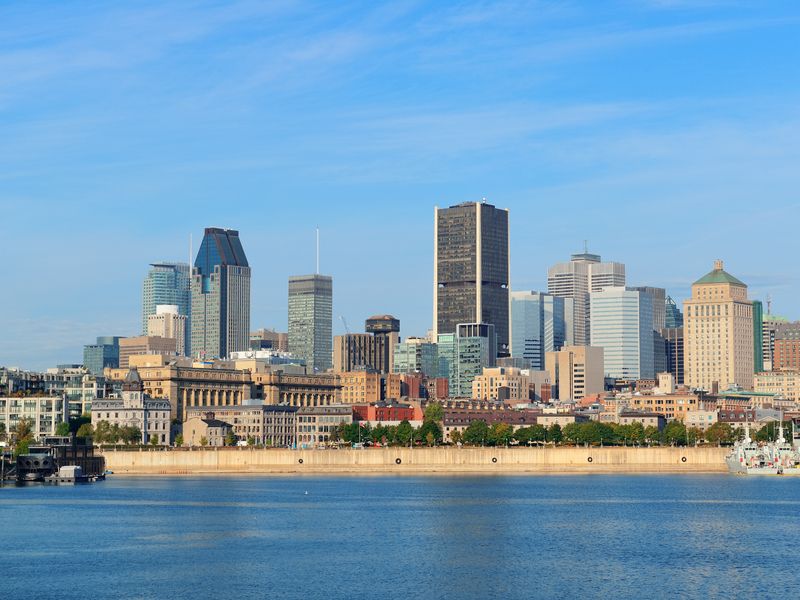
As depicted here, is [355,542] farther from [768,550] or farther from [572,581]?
[768,550]

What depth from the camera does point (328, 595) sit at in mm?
87875

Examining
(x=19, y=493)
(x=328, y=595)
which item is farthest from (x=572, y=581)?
(x=19, y=493)

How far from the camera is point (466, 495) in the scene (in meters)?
175

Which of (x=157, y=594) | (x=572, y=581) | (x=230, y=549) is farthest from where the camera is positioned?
(x=230, y=549)

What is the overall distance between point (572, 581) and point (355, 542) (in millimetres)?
27235

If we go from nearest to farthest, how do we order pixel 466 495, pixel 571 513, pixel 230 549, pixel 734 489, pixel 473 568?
1. pixel 473 568
2. pixel 230 549
3. pixel 571 513
4. pixel 466 495
5. pixel 734 489

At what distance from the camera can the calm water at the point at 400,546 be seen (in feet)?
299

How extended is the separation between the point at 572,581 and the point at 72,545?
44649 millimetres

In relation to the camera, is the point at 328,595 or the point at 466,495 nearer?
the point at 328,595

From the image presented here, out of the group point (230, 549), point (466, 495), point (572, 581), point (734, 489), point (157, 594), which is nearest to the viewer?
point (157, 594)

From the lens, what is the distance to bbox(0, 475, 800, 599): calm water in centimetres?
9125

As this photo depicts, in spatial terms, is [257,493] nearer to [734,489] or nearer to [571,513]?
[571,513]

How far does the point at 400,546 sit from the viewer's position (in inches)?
4456

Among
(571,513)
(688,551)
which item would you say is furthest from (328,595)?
(571,513)
